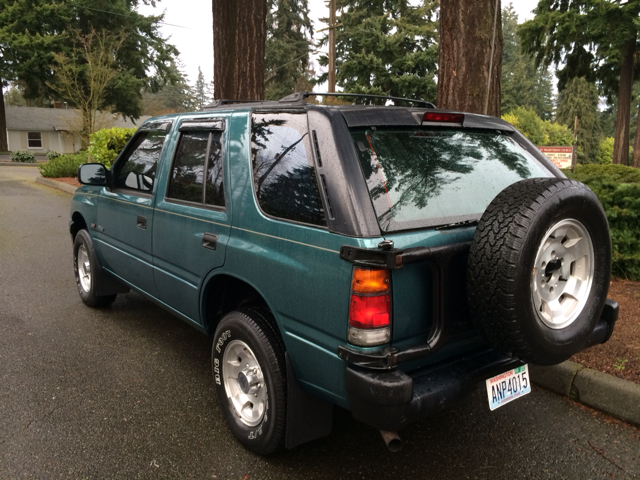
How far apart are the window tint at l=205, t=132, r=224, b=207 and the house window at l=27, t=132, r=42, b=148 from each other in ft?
172

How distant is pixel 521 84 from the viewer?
55.7 metres

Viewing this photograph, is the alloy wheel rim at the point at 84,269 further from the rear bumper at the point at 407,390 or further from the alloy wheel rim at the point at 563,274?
the alloy wheel rim at the point at 563,274

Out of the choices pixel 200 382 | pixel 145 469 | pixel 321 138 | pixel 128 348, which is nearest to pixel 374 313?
pixel 321 138

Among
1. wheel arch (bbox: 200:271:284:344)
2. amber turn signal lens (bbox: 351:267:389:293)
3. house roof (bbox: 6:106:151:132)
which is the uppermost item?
house roof (bbox: 6:106:151:132)

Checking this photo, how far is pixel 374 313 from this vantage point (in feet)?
7.09

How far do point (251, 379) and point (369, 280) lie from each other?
1.06 meters

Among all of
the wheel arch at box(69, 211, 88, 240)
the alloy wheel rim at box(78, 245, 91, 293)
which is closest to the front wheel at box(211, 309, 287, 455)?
the alloy wheel rim at box(78, 245, 91, 293)

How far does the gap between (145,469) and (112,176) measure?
255 centimetres

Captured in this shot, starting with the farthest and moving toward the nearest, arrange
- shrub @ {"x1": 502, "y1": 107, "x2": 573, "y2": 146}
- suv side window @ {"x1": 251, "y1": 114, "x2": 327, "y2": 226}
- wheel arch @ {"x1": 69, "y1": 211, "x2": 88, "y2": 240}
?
1. shrub @ {"x1": 502, "y1": 107, "x2": 573, "y2": 146}
2. wheel arch @ {"x1": 69, "y1": 211, "x2": 88, "y2": 240}
3. suv side window @ {"x1": 251, "y1": 114, "x2": 327, "y2": 226}

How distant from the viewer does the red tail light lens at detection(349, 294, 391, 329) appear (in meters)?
2.15

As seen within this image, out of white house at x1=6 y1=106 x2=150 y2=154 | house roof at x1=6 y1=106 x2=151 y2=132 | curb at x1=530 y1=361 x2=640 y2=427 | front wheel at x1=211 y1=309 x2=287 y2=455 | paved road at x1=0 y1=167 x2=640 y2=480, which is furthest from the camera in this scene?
white house at x1=6 y1=106 x2=150 y2=154

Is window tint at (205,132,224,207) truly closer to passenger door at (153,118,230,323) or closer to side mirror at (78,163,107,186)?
passenger door at (153,118,230,323)

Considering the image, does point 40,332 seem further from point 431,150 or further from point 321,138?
point 431,150

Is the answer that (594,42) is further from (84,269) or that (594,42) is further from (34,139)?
(34,139)
